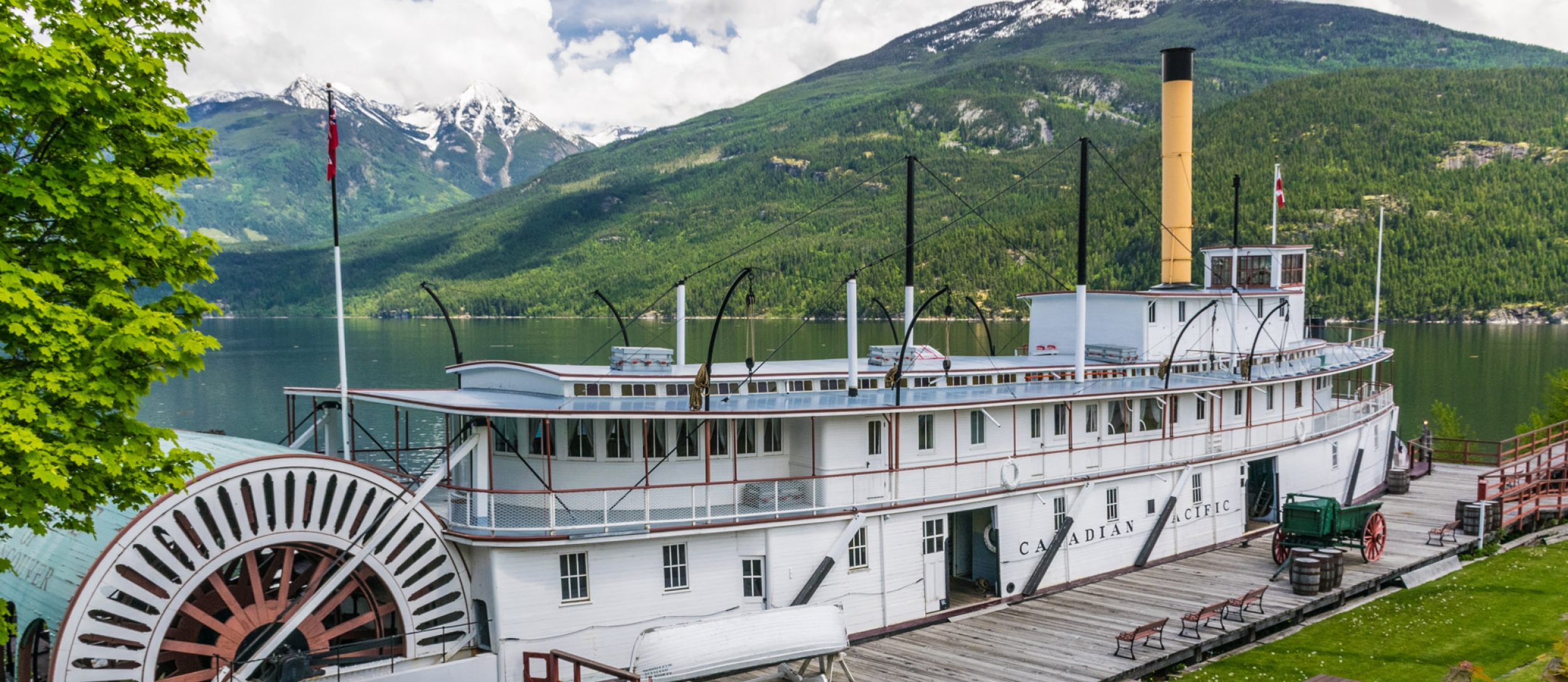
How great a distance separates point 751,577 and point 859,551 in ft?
7.88

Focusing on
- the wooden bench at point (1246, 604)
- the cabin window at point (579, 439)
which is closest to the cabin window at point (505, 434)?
the cabin window at point (579, 439)

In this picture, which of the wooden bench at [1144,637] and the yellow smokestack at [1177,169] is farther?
the yellow smokestack at [1177,169]

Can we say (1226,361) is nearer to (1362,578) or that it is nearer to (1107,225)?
(1362,578)

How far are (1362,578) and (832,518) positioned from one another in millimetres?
13701

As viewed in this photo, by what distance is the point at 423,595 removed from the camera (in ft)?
61.9

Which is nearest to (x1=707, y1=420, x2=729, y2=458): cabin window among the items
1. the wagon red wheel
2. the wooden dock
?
the wooden dock

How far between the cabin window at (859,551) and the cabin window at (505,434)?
272 inches

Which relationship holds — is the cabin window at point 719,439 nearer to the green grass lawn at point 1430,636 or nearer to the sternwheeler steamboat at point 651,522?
the sternwheeler steamboat at point 651,522

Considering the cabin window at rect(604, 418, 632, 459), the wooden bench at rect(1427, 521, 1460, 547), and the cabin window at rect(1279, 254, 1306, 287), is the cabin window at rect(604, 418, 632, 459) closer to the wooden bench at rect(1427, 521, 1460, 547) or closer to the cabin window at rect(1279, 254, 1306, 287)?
the wooden bench at rect(1427, 521, 1460, 547)

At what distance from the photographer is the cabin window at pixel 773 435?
21984 millimetres

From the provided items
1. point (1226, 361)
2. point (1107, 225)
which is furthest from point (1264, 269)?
point (1107, 225)

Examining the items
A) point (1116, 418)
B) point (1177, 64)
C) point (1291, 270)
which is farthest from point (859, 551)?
point (1177, 64)

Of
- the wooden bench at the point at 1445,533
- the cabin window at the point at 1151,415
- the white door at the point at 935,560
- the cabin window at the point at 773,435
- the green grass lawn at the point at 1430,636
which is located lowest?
the green grass lawn at the point at 1430,636

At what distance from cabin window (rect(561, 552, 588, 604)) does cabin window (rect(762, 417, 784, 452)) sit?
4.59 m
